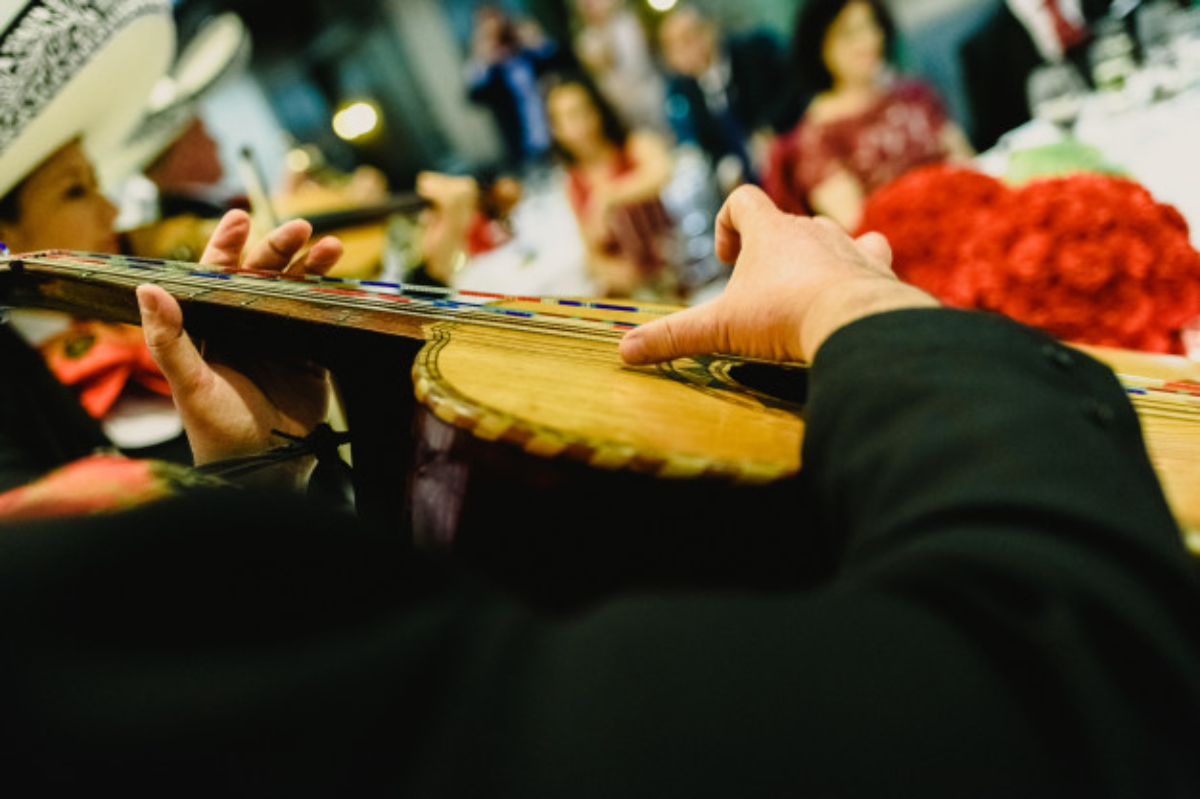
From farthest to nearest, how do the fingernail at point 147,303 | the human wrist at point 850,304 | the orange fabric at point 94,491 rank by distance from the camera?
the fingernail at point 147,303 < the human wrist at point 850,304 < the orange fabric at point 94,491

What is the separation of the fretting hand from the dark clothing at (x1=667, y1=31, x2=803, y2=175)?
169 inches

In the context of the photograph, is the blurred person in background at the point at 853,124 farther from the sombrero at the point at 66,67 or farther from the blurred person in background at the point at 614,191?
the sombrero at the point at 66,67

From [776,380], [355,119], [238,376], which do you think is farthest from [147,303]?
[355,119]

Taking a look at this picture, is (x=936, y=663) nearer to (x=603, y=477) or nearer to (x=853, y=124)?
(x=603, y=477)

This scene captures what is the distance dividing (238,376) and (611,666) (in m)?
1.24

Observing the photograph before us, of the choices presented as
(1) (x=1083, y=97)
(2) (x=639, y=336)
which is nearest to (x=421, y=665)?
(2) (x=639, y=336)

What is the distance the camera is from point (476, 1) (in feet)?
29.1

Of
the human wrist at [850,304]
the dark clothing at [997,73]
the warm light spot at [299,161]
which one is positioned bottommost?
the dark clothing at [997,73]

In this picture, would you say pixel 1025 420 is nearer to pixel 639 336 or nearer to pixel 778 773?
pixel 778 773

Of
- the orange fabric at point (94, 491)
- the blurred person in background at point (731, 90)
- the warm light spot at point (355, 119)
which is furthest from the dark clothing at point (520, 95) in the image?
the orange fabric at point (94, 491)

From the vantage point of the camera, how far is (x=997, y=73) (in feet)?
13.5

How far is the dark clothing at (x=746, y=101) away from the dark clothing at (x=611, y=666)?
195 inches

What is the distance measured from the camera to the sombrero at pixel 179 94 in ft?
8.59

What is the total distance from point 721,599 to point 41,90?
190cm
